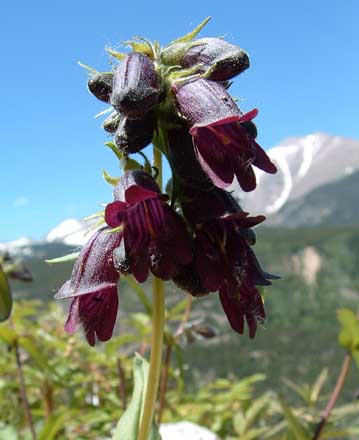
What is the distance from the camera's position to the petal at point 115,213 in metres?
1.48

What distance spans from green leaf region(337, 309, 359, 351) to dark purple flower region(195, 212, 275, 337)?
39.7 inches

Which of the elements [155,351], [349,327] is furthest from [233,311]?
[349,327]

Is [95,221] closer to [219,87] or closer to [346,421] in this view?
[219,87]

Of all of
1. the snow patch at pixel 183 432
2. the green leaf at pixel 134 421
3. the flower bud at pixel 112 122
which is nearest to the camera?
the flower bud at pixel 112 122

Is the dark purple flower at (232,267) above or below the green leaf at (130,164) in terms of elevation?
below

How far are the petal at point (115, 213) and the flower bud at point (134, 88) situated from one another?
0.82 feet

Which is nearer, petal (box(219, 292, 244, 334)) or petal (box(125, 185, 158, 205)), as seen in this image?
petal (box(125, 185, 158, 205))

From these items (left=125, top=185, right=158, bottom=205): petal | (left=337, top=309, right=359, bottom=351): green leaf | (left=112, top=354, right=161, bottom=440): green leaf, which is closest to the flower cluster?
(left=125, top=185, right=158, bottom=205): petal

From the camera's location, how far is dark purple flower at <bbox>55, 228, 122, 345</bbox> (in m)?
1.62

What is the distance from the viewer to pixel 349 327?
101 inches

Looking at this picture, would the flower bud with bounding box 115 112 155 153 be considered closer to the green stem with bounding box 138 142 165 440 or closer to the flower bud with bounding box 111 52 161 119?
the flower bud with bounding box 111 52 161 119

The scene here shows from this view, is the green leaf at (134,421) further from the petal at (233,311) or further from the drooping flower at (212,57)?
the drooping flower at (212,57)

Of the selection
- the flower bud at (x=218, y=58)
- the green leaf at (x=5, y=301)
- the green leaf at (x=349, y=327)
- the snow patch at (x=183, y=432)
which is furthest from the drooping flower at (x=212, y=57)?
the snow patch at (x=183, y=432)

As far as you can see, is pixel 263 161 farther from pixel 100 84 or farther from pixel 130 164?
pixel 100 84
